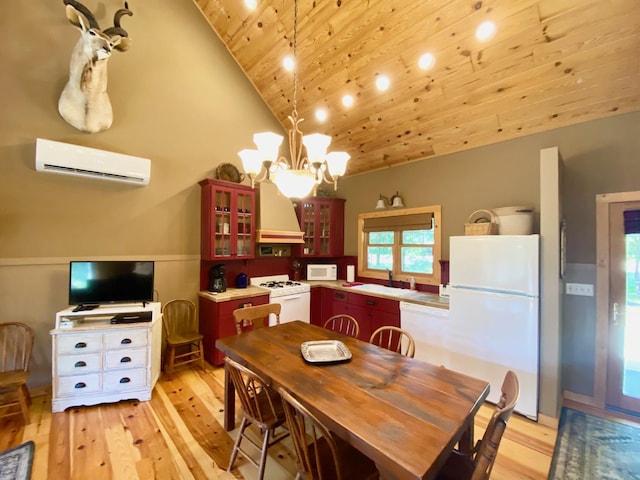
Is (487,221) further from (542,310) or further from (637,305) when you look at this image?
(637,305)

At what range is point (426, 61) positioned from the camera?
2.75m

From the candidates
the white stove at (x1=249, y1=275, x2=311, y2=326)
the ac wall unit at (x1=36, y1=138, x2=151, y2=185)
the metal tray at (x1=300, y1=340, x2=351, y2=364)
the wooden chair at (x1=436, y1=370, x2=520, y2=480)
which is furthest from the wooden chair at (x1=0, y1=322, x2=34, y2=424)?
the wooden chair at (x1=436, y1=370, x2=520, y2=480)

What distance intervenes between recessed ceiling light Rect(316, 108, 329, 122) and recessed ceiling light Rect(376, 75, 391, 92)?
2.93 feet

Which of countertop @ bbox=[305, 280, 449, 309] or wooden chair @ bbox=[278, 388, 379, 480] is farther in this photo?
countertop @ bbox=[305, 280, 449, 309]

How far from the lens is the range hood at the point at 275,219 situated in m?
3.98

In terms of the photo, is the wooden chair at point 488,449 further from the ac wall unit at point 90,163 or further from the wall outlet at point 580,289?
the ac wall unit at point 90,163

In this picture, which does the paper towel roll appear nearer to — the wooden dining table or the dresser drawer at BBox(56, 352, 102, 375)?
the wooden dining table

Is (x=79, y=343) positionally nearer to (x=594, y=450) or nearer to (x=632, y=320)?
(x=594, y=450)

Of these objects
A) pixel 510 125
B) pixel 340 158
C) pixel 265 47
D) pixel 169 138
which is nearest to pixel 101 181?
pixel 169 138

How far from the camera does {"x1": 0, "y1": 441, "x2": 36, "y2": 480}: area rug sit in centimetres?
177

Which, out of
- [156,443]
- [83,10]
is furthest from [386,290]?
[83,10]

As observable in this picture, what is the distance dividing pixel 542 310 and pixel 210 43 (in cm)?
492

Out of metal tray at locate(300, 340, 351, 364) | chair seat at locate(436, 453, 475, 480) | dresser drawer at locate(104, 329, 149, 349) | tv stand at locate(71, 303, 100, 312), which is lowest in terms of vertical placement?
chair seat at locate(436, 453, 475, 480)

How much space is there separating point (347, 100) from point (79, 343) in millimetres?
3791
